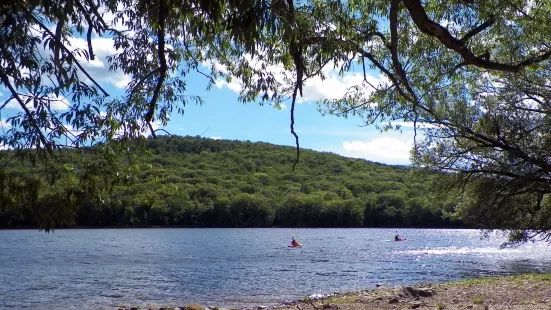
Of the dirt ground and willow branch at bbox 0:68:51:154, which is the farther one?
the dirt ground

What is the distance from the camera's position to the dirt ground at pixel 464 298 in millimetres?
14852

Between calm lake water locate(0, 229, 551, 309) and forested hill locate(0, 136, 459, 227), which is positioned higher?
forested hill locate(0, 136, 459, 227)

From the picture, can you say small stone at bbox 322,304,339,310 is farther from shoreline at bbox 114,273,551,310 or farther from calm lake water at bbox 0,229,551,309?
calm lake water at bbox 0,229,551,309

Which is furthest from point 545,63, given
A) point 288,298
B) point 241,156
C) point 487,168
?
point 241,156

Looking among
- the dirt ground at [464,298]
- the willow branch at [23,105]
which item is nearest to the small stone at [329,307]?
the dirt ground at [464,298]

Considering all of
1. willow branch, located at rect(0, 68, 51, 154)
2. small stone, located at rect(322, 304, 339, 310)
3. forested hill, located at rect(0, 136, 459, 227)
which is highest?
forested hill, located at rect(0, 136, 459, 227)

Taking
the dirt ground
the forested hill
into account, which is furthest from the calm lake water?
the forested hill

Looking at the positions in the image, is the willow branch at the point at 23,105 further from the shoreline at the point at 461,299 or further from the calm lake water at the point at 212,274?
the calm lake water at the point at 212,274

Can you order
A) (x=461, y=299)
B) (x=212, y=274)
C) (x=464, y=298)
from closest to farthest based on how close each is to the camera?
(x=461, y=299), (x=464, y=298), (x=212, y=274)

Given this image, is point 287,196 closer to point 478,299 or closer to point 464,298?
point 464,298

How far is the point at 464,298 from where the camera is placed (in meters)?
16.9

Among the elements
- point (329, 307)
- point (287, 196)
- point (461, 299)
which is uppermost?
point (287, 196)

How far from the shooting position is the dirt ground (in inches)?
585

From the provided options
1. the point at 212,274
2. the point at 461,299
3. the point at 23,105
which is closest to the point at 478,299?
the point at 461,299
